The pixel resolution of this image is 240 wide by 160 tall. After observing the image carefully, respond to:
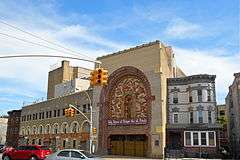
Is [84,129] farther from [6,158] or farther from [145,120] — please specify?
[6,158]

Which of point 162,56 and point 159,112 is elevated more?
point 162,56

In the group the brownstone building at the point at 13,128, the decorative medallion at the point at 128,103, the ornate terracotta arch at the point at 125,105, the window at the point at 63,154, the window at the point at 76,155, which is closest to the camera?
the window at the point at 76,155

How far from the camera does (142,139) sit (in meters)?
51.6

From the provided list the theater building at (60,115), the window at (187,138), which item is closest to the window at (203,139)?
the window at (187,138)

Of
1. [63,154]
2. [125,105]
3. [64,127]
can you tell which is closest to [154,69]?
[125,105]

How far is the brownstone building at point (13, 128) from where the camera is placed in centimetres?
9232

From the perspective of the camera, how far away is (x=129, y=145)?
53125 mm

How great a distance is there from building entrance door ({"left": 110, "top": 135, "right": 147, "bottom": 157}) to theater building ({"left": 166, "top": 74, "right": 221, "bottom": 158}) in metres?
3.87

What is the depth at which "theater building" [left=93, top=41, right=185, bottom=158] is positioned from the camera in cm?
4997

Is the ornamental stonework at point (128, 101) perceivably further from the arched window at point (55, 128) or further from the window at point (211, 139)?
the arched window at point (55, 128)

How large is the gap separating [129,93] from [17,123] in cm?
4876

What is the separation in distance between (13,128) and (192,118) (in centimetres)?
5978

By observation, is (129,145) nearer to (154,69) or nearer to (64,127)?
(154,69)

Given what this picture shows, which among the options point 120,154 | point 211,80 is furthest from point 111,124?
point 211,80
